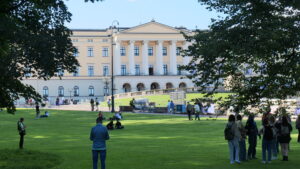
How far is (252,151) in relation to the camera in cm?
1889

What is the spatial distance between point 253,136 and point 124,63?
9550 cm

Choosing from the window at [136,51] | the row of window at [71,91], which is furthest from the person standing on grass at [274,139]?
the window at [136,51]

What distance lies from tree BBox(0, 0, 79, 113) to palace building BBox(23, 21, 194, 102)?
3150 inches

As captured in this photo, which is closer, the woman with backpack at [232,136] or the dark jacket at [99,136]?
the dark jacket at [99,136]

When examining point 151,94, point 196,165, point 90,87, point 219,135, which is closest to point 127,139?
point 219,135

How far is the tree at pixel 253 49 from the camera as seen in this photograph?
1507cm

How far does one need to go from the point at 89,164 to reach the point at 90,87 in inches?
3777

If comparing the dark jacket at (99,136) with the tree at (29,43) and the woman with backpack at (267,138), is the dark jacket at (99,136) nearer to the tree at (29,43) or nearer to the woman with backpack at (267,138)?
the tree at (29,43)

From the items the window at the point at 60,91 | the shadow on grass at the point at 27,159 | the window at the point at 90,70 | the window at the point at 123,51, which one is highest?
the window at the point at 123,51

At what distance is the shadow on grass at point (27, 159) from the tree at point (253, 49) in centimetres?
592

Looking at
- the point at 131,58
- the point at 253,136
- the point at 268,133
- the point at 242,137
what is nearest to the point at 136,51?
the point at 131,58

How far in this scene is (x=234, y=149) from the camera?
17859 mm

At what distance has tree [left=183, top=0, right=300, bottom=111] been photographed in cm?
1507

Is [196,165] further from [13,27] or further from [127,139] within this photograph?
[127,139]
